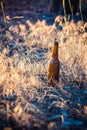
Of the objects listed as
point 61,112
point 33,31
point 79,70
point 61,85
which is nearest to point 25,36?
point 33,31

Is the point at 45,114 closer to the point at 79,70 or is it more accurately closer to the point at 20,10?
the point at 79,70

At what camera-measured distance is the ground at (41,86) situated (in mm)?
3045

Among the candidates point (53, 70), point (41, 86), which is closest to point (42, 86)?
point (41, 86)

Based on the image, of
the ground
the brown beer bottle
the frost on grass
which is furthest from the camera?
the brown beer bottle

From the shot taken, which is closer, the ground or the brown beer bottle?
the ground

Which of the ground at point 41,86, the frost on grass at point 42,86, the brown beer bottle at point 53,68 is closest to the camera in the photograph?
the ground at point 41,86

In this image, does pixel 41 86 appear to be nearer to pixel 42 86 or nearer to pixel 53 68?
pixel 42 86

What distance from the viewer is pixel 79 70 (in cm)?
425

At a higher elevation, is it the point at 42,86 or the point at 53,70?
the point at 53,70

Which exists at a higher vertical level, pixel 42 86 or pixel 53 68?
pixel 53 68

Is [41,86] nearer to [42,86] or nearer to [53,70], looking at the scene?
[42,86]

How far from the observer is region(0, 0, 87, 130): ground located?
3.04 metres

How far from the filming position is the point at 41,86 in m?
3.71

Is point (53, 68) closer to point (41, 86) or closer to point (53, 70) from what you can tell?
point (53, 70)
